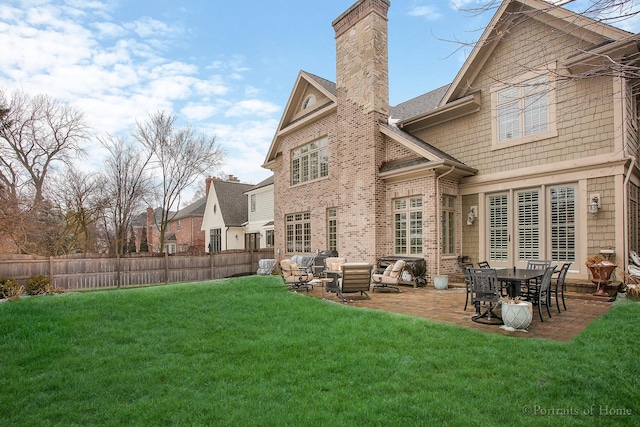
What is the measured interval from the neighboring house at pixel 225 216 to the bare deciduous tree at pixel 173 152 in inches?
151

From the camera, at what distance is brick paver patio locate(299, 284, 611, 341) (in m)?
5.98

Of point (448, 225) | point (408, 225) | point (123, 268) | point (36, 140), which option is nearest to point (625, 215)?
point (448, 225)

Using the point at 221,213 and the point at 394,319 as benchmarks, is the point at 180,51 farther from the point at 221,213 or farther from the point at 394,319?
the point at 394,319

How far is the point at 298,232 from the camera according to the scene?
58.0 feet

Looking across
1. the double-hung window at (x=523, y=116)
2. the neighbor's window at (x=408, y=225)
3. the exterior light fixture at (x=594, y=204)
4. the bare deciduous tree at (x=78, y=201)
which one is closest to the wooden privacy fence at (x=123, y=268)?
the bare deciduous tree at (x=78, y=201)

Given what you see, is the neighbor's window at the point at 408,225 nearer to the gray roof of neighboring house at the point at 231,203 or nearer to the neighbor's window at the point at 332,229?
the neighbor's window at the point at 332,229

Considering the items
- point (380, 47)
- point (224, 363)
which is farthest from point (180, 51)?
point (224, 363)

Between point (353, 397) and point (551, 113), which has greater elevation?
point (551, 113)

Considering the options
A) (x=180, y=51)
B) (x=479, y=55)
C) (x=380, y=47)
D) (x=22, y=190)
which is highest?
(x=180, y=51)

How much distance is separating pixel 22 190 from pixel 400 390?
2635cm

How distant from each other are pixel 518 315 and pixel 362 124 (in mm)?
9730

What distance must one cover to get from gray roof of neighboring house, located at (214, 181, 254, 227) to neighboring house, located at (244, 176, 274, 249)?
180 cm

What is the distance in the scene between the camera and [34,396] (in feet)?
13.2

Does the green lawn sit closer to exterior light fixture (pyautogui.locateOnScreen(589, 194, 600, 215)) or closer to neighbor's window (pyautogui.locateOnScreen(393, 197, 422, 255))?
exterior light fixture (pyautogui.locateOnScreen(589, 194, 600, 215))
